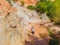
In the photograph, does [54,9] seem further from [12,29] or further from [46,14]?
[12,29]

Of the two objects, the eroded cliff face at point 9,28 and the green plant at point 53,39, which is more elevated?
the eroded cliff face at point 9,28

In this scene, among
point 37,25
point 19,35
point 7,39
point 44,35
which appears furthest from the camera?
point 37,25

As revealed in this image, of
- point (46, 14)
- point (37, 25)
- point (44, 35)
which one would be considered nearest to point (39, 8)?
point (46, 14)

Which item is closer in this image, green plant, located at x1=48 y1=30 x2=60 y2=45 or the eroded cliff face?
the eroded cliff face

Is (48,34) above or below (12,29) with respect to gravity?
below

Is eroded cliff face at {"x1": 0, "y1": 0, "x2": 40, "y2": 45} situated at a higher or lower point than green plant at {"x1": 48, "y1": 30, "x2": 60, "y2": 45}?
higher

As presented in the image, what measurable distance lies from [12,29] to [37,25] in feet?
10.5

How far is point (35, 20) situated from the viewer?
46.0 feet

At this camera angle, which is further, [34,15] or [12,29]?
[34,15]

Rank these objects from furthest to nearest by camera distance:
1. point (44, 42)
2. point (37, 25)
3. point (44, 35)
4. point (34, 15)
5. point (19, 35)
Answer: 1. point (34, 15)
2. point (37, 25)
3. point (44, 35)
4. point (44, 42)
5. point (19, 35)

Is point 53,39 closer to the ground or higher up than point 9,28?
closer to the ground

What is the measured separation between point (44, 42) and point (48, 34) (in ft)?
4.02

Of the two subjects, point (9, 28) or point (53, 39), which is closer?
point (9, 28)

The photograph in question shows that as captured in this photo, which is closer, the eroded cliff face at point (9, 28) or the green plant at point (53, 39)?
the eroded cliff face at point (9, 28)
